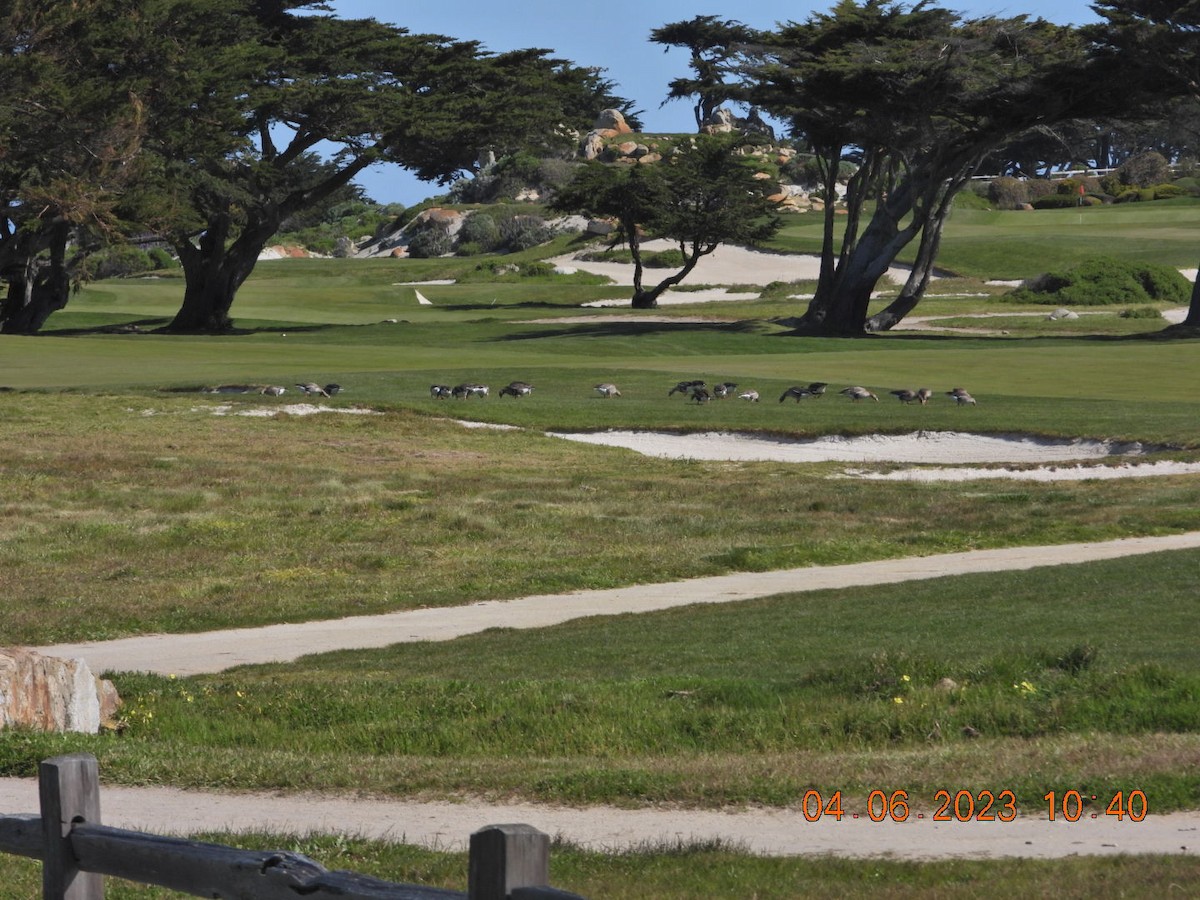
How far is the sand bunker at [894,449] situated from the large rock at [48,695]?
20.3m

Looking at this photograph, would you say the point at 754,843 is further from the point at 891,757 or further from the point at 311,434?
the point at 311,434

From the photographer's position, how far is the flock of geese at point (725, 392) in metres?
37.8

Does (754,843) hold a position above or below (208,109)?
below

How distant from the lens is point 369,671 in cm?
1371

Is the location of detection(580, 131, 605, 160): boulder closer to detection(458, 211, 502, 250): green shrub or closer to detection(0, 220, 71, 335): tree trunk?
detection(458, 211, 502, 250): green shrub

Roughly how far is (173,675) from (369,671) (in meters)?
1.61

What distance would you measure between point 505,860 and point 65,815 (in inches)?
72.9

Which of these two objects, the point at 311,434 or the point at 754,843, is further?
the point at 311,434

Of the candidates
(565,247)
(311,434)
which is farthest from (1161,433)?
(565,247)

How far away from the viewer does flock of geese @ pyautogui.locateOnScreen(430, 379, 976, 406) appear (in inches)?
1487

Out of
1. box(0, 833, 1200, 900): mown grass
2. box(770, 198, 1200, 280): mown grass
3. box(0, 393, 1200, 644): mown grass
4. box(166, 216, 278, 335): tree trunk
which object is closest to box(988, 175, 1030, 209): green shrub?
box(770, 198, 1200, 280): mown grass

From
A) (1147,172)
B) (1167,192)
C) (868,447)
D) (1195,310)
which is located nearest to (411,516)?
(868,447)

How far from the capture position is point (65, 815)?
510 centimetres

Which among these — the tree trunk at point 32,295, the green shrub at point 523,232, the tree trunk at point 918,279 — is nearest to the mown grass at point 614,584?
the tree trunk at point 918,279
